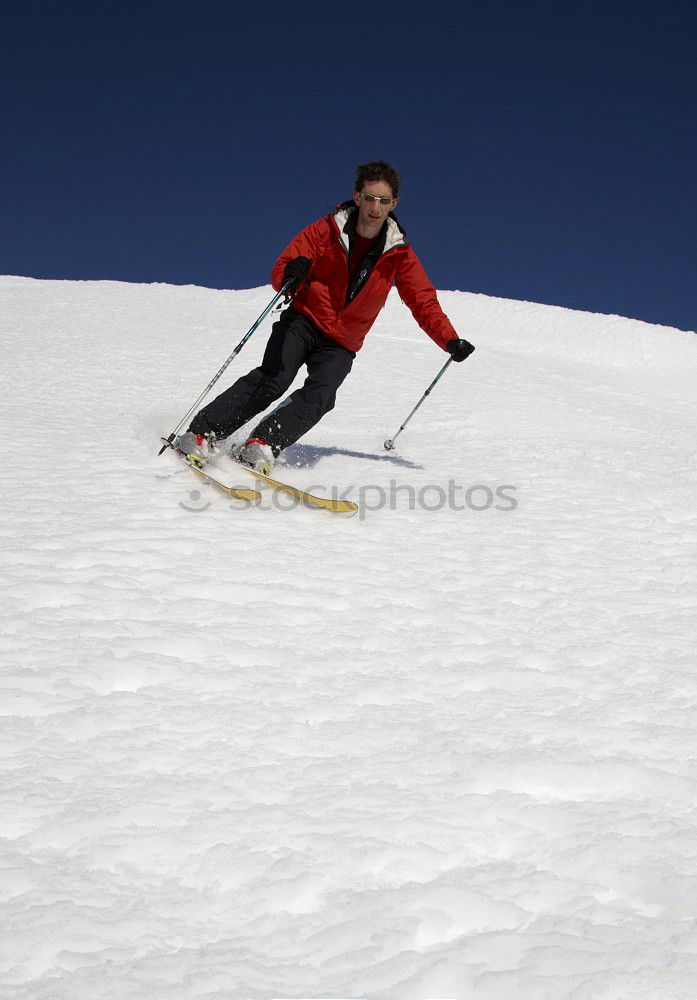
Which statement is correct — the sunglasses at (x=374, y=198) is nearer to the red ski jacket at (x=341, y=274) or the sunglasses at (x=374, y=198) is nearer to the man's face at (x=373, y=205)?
the man's face at (x=373, y=205)

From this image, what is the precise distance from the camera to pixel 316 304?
4965mm

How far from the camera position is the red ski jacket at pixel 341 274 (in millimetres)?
4820

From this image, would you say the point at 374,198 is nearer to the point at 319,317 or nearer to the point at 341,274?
the point at 341,274

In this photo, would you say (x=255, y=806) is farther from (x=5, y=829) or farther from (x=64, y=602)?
(x=64, y=602)

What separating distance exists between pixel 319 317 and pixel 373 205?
771mm

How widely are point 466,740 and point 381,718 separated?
27cm

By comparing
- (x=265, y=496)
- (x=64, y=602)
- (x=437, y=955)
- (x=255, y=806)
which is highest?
(x=265, y=496)

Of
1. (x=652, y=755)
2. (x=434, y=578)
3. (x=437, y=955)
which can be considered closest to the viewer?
(x=437, y=955)

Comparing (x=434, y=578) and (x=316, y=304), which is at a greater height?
(x=316, y=304)

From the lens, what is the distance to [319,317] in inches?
197

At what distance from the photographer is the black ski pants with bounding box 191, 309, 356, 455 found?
15.7ft

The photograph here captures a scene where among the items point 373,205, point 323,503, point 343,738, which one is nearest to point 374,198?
point 373,205

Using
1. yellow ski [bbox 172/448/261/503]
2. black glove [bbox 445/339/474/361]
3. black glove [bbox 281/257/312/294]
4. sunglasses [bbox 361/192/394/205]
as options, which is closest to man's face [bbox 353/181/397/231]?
sunglasses [bbox 361/192/394/205]

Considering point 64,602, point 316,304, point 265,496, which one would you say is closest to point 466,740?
point 64,602
